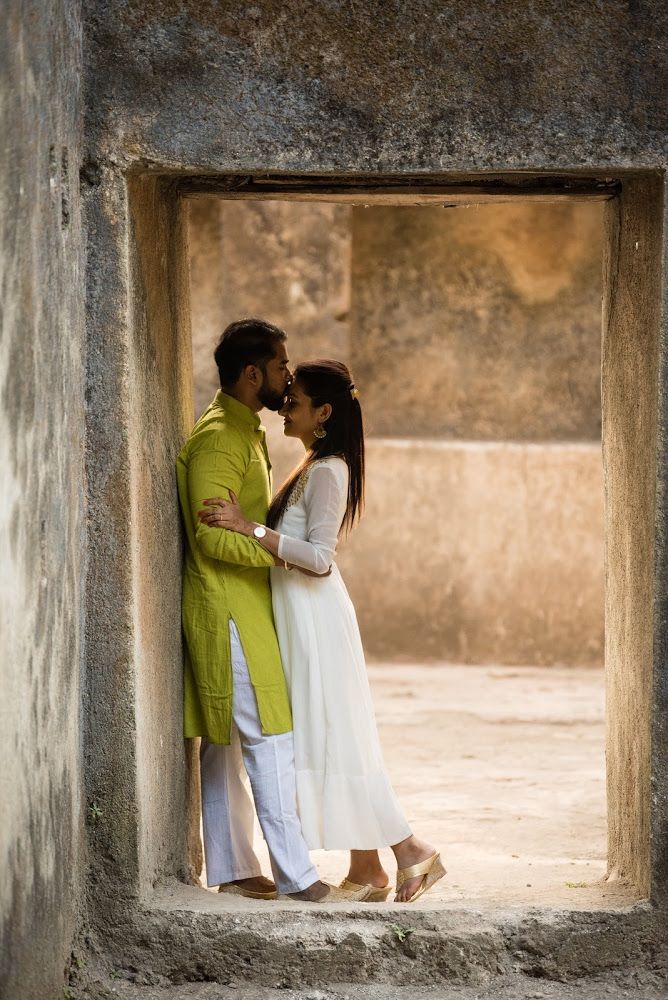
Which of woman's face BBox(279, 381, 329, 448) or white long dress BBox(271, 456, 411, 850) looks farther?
woman's face BBox(279, 381, 329, 448)

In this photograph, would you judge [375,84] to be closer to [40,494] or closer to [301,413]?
[301,413]

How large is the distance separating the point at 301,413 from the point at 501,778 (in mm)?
2882

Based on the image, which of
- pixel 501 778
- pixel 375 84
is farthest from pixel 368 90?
pixel 501 778

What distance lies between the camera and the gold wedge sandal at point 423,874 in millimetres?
4312

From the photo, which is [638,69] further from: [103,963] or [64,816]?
[103,963]

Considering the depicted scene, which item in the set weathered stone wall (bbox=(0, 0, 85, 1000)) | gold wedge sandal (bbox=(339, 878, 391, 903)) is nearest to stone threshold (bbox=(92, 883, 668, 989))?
weathered stone wall (bbox=(0, 0, 85, 1000))

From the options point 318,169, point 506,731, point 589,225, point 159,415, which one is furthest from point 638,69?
point 589,225

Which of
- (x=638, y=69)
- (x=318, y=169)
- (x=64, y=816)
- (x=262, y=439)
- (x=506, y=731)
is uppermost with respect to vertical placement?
(x=638, y=69)

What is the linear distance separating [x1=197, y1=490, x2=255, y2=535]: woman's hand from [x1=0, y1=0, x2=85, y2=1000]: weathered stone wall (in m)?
0.58

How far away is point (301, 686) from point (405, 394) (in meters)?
6.24

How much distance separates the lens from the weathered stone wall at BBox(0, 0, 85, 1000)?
110 inches

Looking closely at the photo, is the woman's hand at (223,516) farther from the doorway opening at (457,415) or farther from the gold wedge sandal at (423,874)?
the doorway opening at (457,415)

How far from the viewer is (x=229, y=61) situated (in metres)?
3.44

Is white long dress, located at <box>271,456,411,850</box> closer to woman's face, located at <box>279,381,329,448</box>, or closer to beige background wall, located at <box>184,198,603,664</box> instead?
woman's face, located at <box>279,381,329,448</box>
